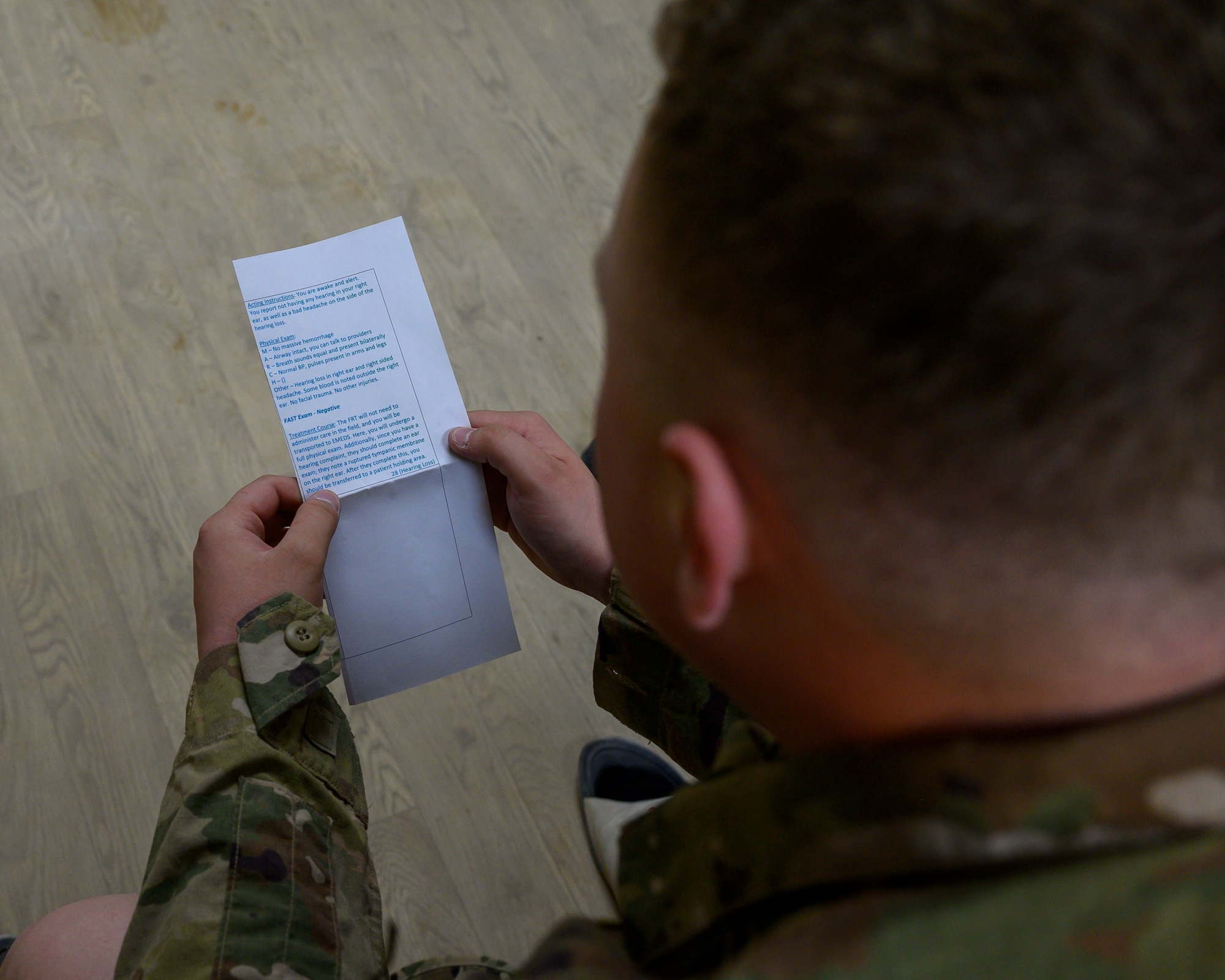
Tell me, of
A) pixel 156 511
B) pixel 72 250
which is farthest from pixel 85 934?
pixel 72 250

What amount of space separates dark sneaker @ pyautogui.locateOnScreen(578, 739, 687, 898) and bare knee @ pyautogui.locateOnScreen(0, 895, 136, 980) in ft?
1.40

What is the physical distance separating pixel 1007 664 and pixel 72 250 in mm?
1307

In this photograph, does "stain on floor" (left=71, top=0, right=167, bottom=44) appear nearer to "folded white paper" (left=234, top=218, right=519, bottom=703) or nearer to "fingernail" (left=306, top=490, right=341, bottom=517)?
"folded white paper" (left=234, top=218, right=519, bottom=703)

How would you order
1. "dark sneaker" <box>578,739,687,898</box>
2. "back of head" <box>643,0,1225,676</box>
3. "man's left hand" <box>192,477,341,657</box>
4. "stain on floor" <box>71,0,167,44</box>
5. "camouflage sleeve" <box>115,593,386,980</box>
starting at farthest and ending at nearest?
"stain on floor" <box>71,0,167,44</box> < "dark sneaker" <box>578,739,687,898</box> < "man's left hand" <box>192,477,341,657</box> < "camouflage sleeve" <box>115,593,386,980</box> < "back of head" <box>643,0,1225,676</box>

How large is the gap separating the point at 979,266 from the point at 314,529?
1.83ft

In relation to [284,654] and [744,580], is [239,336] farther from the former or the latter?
[744,580]

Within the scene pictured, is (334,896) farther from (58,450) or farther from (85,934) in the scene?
(58,450)

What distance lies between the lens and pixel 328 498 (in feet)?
2.42

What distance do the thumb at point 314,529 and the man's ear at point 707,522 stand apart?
41cm

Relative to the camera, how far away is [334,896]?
622 millimetres

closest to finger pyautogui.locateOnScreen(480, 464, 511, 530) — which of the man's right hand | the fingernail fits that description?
the man's right hand

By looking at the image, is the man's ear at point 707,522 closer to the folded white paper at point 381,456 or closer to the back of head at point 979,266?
the back of head at point 979,266

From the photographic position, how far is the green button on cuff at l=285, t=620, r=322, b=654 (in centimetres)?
67

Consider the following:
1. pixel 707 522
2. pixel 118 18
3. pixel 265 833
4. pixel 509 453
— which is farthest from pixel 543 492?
pixel 118 18
